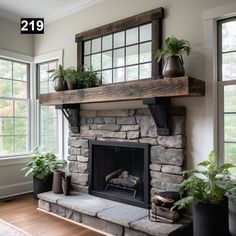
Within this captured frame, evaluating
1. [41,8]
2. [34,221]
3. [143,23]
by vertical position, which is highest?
[41,8]

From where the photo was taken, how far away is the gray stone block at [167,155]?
2.84 metres

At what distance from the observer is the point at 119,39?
3500mm

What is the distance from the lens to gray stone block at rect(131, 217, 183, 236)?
2418mm

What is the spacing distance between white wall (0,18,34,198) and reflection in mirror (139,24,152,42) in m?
2.31

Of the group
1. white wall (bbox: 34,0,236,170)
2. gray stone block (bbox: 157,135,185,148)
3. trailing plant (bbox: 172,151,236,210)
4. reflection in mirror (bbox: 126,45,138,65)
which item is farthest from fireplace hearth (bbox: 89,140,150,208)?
reflection in mirror (bbox: 126,45,138,65)

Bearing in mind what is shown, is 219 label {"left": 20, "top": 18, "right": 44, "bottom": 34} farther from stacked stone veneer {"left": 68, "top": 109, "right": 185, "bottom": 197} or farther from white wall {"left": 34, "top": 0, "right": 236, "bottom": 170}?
stacked stone veneer {"left": 68, "top": 109, "right": 185, "bottom": 197}

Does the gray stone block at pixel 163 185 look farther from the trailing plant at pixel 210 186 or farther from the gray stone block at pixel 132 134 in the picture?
the gray stone block at pixel 132 134

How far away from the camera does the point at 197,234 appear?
2361 mm

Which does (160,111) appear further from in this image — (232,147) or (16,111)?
(16,111)

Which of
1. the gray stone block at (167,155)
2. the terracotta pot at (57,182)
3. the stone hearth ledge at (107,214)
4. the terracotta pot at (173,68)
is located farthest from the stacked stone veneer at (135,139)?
the terracotta pot at (173,68)

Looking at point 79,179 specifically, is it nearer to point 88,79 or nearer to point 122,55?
point 88,79

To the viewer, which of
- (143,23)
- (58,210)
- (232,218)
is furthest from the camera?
(58,210)

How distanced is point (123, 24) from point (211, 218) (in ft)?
7.97

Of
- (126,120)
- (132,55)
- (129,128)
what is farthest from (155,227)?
(132,55)
